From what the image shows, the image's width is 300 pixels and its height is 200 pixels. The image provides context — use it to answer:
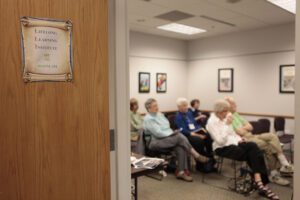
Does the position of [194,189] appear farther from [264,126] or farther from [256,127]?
[264,126]

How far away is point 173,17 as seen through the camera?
5.12 metres

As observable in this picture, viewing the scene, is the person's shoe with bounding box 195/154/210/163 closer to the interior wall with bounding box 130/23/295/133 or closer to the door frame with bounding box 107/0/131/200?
the interior wall with bounding box 130/23/295/133

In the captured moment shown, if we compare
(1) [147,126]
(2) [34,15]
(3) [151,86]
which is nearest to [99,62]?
(2) [34,15]

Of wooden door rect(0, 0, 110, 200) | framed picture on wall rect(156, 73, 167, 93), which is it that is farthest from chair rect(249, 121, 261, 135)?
wooden door rect(0, 0, 110, 200)

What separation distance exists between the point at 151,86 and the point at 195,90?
1.58m

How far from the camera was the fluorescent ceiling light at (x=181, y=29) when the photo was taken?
19.5 feet

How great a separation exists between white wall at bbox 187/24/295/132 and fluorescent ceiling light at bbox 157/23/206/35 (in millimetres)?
884

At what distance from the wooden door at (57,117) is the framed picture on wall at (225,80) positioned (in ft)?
19.7

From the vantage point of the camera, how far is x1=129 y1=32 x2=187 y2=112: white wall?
6543 millimetres

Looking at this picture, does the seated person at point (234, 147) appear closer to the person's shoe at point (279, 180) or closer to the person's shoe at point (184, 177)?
the person's shoe at point (279, 180)

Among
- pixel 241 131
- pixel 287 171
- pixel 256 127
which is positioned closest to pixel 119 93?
pixel 241 131

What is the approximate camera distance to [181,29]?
20.6ft

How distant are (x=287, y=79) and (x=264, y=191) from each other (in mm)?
3375

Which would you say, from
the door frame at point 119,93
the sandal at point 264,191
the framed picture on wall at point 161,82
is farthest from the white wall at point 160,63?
the door frame at point 119,93
